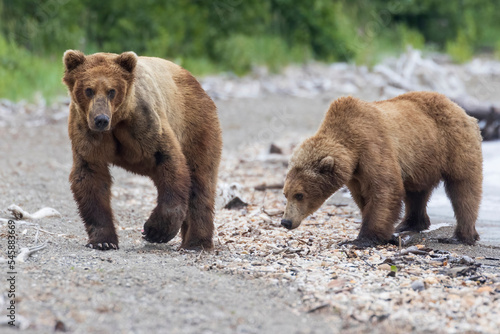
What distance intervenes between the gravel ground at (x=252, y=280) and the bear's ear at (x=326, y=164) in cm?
58

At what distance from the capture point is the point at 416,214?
645cm

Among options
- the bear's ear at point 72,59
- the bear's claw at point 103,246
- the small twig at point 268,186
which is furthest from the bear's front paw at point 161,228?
the small twig at point 268,186

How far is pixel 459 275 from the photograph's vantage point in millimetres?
4648

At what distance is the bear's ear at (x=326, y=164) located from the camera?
18.3ft

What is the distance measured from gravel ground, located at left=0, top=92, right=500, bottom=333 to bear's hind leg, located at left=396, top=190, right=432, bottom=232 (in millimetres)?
172

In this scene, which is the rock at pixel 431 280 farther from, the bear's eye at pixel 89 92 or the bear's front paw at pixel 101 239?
the bear's eye at pixel 89 92

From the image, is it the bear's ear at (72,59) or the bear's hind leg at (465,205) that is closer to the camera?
the bear's ear at (72,59)

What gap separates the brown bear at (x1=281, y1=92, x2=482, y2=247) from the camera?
5.62m

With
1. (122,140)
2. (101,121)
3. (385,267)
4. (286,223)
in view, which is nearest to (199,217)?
(286,223)

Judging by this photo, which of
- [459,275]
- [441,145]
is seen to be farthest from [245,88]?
[459,275]

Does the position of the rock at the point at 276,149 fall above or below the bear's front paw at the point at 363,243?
above

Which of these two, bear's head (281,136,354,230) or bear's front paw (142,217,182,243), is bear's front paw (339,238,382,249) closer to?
bear's head (281,136,354,230)

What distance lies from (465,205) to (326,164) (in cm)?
131

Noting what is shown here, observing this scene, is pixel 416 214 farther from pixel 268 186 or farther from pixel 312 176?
pixel 268 186
